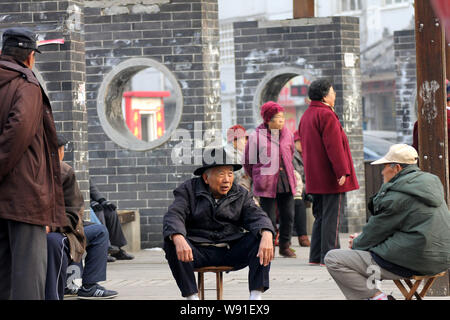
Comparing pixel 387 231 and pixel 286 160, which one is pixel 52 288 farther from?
pixel 286 160

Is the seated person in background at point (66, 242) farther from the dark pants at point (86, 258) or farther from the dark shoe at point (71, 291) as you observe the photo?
the dark shoe at point (71, 291)

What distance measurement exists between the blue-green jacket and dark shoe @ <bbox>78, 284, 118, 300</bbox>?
255 centimetres

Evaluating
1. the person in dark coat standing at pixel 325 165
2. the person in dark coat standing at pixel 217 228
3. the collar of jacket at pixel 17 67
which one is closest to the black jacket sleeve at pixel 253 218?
the person in dark coat standing at pixel 217 228

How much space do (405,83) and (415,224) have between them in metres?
11.9

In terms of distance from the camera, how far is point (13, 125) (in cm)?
618

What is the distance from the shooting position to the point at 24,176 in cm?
625

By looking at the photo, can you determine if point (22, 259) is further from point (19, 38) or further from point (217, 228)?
point (217, 228)

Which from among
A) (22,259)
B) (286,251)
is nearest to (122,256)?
(286,251)

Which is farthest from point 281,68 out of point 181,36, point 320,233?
point 320,233

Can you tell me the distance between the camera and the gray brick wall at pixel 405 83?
18.5 metres

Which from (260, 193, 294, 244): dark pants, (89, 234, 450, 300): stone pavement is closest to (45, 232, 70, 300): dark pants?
(89, 234, 450, 300): stone pavement

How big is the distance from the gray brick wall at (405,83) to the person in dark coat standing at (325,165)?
7898 millimetres

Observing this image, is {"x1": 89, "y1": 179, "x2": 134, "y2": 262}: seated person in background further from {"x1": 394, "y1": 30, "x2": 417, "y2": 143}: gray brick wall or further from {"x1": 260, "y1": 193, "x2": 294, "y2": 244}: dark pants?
{"x1": 394, "y1": 30, "x2": 417, "y2": 143}: gray brick wall
